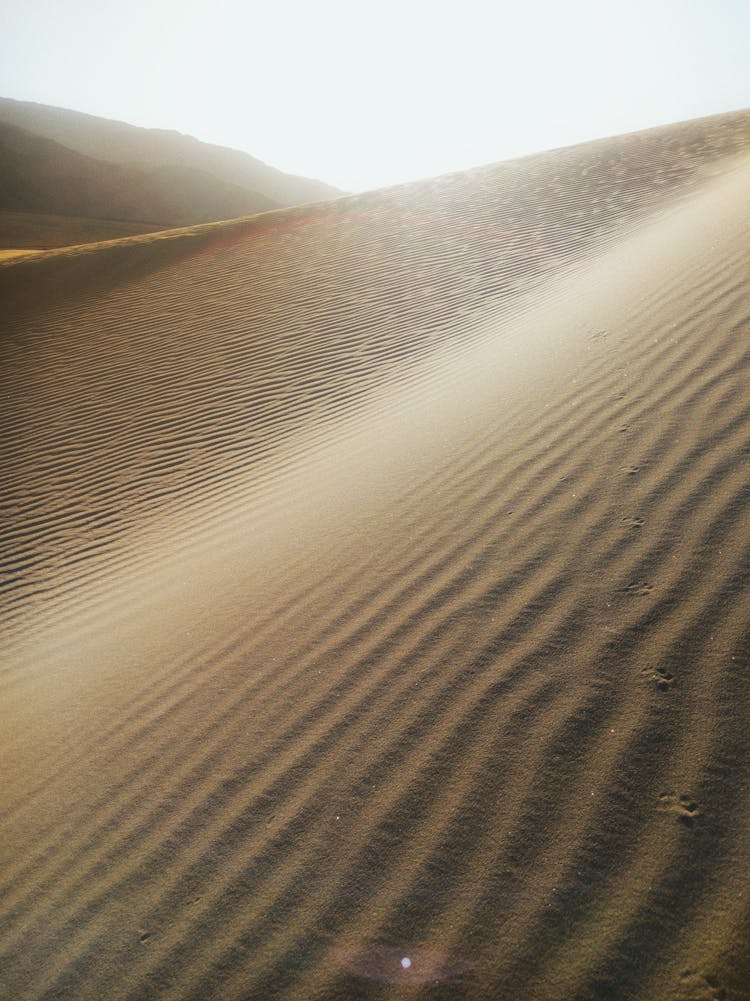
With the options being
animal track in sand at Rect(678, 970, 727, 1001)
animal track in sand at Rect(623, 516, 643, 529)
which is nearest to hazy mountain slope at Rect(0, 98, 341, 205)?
animal track in sand at Rect(623, 516, 643, 529)

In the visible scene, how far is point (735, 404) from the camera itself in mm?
3027

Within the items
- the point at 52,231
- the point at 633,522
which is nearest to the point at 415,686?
the point at 633,522

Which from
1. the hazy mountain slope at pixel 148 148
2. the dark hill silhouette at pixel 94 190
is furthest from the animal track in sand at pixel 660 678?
the hazy mountain slope at pixel 148 148

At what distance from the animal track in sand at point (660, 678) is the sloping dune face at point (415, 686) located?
2 cm

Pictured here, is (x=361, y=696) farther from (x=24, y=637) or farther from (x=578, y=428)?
(x=24, y=637)

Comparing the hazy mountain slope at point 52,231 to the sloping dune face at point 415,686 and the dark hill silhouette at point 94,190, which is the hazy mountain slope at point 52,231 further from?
the sloping dune face at point 415,686

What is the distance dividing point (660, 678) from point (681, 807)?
43 centimetres

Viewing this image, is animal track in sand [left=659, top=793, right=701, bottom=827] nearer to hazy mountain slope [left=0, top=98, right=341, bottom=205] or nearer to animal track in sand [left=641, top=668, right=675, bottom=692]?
animal track in sand [left=641, top=668, right=675, bottom=692]

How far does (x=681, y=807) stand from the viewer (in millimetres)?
1525

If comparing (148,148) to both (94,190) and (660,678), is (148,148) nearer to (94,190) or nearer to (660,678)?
(94,190)

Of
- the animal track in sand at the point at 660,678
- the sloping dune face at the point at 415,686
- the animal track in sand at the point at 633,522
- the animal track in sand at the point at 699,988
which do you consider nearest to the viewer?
the animal track in sand at the point at 699,988

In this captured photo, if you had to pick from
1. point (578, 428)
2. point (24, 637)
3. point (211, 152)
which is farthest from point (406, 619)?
point (211, 152)

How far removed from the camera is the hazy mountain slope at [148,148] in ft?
208

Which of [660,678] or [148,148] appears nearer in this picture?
[660,678]
